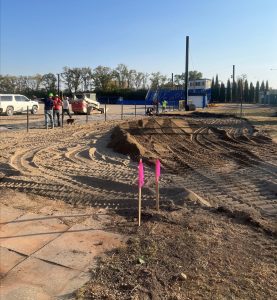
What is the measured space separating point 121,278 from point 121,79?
101 metres

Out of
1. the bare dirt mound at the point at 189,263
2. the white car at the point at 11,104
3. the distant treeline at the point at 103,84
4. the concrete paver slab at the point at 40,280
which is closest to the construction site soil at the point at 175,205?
the bare dirt mound at the point at 189,263

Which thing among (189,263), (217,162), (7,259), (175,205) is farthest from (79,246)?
(217,162)

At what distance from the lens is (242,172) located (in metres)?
9.46

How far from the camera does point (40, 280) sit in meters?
3.93

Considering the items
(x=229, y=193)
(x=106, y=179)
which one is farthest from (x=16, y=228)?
(x=229, y=193)

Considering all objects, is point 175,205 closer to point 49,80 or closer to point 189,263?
point 189,263

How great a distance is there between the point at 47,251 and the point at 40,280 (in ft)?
2.38

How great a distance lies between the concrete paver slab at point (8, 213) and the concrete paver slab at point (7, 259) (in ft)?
3.56

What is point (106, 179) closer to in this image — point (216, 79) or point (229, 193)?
point (229, 193)

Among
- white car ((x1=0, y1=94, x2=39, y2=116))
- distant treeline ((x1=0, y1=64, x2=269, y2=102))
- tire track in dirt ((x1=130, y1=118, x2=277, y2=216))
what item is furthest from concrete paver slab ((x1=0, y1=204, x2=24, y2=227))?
distant treeline ((x1=0, y1=64, x2=269, y2=102))

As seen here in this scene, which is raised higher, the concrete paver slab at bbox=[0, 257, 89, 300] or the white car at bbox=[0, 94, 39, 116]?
the white car at bbox=[0, 94, 39, 116]

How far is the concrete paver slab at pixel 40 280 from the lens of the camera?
3.70 meters

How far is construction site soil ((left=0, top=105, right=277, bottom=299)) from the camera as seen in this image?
153 inches

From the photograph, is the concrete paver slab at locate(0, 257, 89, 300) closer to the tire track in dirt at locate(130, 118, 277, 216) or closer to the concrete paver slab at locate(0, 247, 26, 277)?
the concrete paver slab at locate(0, 247, 26, 277)
